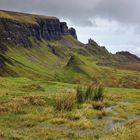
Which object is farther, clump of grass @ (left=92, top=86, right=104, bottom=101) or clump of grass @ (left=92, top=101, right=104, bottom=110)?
clump of grass @ (left=92, top=86, right=104, bottom=101)

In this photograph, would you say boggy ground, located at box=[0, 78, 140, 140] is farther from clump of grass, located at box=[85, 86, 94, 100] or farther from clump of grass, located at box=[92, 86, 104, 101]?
clump of grass, located at box=[85, 86, 94, 100]

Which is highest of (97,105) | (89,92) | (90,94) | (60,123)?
(89,92)

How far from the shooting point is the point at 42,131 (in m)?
27.3

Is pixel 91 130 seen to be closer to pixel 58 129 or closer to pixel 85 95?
pixel 58 129

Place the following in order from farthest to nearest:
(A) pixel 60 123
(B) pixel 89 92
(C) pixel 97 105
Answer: (B) pixel 89 92
(C) pixel 97 105
(A) pixel 60 123

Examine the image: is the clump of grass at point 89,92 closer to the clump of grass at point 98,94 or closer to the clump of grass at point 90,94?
the clump of grass at point 90,94

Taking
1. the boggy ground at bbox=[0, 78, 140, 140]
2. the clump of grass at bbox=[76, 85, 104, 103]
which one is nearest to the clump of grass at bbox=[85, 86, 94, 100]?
the clump of grass at bbox=[76, 85, 104, 103]

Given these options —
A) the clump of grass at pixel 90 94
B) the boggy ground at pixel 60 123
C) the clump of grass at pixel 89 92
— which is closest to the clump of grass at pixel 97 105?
the boggy ground at pixel 60 123

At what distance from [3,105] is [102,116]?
10487 millimetres

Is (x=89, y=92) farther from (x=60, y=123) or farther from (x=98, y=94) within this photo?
(x=60, y=123)

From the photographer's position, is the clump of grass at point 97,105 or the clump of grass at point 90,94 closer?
the clump of grass at point 97,105

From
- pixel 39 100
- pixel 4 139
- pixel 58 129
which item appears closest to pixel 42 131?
pixel 58 129

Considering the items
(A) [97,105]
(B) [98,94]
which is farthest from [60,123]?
(B) [98,94]

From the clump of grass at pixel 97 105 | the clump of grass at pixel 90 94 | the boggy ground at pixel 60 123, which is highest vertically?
the clump of grass at pixel 90 94
